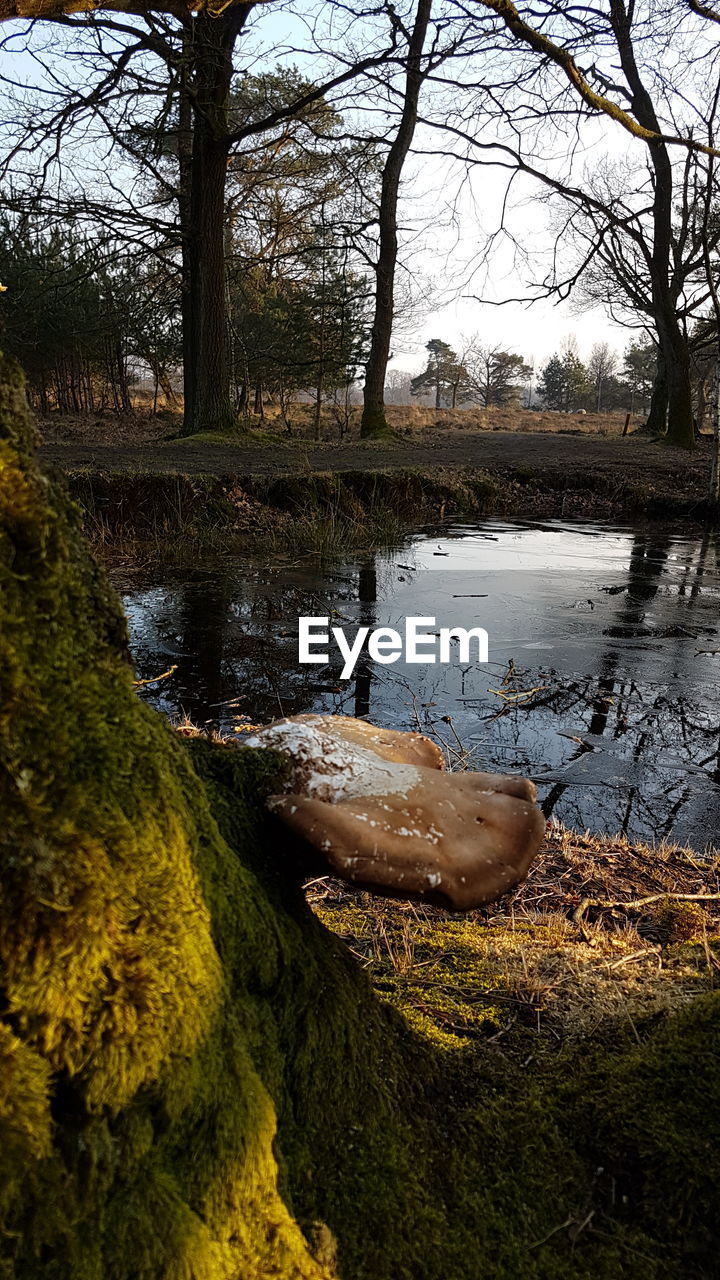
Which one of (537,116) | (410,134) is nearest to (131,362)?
(410,134)

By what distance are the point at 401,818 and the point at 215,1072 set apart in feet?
1.50

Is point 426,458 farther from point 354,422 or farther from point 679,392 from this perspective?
point 354,422

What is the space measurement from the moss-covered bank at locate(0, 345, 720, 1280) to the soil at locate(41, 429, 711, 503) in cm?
892

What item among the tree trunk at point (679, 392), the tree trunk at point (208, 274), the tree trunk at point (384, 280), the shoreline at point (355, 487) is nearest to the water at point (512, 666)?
the shoreline at point (355, 487)

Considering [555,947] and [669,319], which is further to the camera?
[669,319]

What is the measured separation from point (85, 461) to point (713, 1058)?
10.3 metres

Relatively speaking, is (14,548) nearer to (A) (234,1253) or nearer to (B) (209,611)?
(A) (234,1253)

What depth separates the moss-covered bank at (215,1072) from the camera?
74 centimetres

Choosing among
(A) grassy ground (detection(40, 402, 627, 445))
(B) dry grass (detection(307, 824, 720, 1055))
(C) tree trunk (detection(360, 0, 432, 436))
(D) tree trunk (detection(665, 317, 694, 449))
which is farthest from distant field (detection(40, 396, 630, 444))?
(B) dry grass (detection(307, 824, 720, 1055))

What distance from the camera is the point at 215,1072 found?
3.13ft

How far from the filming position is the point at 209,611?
24.3 feet

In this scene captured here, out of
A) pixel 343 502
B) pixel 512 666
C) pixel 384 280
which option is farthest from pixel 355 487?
pixel 384 280

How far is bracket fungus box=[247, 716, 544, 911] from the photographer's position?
117 centimetres

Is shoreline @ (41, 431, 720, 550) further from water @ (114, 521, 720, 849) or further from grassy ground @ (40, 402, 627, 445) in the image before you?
grassy ground @ (40, 402, 627, 445)
